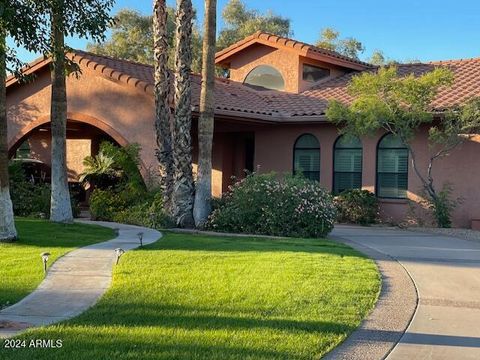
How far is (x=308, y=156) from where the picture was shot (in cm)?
1973

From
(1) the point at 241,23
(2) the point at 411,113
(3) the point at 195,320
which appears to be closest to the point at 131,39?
(1) the point at 241,23

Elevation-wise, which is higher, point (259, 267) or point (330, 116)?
point (330, 116)

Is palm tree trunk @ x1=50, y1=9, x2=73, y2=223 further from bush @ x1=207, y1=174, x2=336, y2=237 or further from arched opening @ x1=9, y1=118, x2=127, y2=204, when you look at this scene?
arched opening @ x1=9, y1=118, x2=127, y2=204

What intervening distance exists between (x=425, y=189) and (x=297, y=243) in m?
6.26

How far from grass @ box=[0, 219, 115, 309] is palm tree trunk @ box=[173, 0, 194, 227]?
1.98 metres

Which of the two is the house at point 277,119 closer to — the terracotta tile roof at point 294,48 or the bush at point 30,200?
the terracotta tile roof at point 294,48

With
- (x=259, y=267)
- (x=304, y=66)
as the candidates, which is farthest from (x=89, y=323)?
(x=304, y=66)

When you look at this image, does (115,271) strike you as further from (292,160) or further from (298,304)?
(292,160)

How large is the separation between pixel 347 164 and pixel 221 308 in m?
13.2

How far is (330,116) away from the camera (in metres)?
16.4

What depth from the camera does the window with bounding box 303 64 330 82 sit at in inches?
877

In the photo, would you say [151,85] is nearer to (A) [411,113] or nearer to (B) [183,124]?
(B) [183,124]

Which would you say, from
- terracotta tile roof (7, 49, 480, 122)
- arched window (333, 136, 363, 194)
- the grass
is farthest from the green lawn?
arched window (333, 136, 363, 194)

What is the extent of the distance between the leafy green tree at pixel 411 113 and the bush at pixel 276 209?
2580 millimetres
